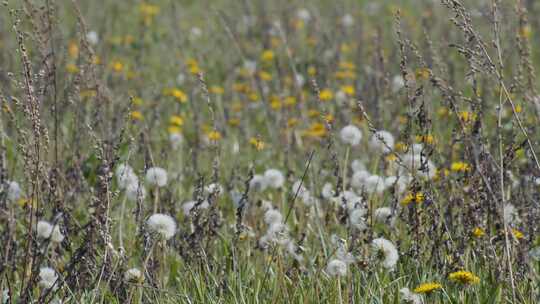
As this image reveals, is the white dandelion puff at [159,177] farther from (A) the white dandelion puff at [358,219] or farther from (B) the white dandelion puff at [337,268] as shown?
(B) the white dandelion puff at [337,268]

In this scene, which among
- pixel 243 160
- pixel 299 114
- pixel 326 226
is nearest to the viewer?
pixel 326 226

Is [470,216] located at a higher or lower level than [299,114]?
lower

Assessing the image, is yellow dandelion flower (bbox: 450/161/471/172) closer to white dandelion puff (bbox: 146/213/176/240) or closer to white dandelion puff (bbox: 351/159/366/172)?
white dandelion puff (bbox: 351/159/366/172)

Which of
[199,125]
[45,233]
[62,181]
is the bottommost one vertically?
[45,233]

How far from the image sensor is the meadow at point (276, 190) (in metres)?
2.77

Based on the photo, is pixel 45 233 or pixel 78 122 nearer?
pixel 45 233

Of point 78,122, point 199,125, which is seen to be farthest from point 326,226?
point 199,125

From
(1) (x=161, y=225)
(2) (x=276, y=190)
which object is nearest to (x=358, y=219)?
(1) (x=161, y=225)

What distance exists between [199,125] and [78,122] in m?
1.01

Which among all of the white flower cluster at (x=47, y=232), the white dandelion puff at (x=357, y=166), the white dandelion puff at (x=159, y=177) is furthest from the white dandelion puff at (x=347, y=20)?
the white flower cluster at (x=47, y=232)

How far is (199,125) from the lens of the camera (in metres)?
5.06

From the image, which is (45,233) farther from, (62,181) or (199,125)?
(199,125)

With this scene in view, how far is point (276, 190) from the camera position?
4203mm

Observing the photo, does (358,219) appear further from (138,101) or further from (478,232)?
(138,101)
